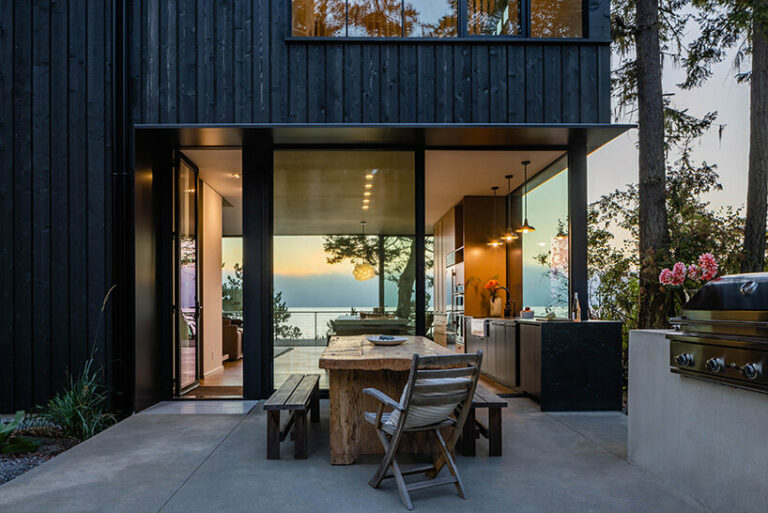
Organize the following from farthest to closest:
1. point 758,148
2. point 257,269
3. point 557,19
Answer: point 758,148 < point 257,269 < point 557,19

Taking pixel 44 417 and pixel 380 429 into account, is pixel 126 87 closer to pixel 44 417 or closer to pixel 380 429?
pixel 44 417

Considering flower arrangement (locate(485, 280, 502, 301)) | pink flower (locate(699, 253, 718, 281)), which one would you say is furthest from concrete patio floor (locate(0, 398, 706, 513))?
flower arrangement (locate(485, 280, 502, 301))

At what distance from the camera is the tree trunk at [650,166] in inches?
268

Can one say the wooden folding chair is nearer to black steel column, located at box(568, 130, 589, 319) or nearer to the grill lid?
the grill lid

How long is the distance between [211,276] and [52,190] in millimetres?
2822

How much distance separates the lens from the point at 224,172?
729 cm

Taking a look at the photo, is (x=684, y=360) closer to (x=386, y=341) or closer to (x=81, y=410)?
(x=386, y=341)

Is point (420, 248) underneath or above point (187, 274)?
above

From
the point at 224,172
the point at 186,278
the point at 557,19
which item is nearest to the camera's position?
the point at 557,19

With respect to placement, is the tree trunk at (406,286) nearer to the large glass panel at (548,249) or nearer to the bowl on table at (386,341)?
the bowl on table at (386,341)

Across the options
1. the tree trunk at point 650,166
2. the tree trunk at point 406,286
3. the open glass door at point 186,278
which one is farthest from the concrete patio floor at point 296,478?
the tree trunk at point 650,166

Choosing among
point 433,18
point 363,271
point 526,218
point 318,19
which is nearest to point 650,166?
point 526,218

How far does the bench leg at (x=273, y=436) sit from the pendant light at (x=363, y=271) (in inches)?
99.1

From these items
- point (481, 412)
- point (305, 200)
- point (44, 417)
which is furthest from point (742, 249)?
point (44, 417)
